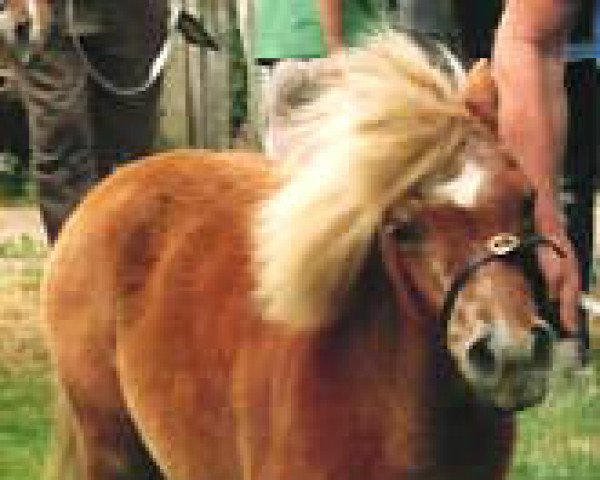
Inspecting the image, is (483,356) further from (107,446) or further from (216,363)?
(107,446)

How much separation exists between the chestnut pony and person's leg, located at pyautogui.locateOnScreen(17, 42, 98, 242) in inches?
102

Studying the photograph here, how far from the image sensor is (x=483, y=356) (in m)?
3.50

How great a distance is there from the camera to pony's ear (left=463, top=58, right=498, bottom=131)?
3.91m

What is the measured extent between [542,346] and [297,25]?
8.86 ft

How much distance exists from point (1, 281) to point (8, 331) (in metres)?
1.49

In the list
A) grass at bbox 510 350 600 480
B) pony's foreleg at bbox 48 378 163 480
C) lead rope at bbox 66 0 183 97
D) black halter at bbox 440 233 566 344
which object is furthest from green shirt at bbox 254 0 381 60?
black halter at bbox 440 233 566 344

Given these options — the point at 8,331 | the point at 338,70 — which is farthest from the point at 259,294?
the point at 8,331

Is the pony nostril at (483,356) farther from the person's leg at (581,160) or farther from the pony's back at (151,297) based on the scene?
the person's leg at (581,160)

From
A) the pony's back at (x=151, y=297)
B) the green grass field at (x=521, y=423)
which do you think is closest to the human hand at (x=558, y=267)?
the pony's back at (x=151, y=297)

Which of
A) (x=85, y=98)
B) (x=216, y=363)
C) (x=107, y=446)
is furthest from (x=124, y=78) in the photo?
(x=216, y=363)

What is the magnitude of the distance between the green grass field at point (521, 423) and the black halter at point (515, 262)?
2172mm

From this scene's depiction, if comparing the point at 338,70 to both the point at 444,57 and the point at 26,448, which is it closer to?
the point at 444,57

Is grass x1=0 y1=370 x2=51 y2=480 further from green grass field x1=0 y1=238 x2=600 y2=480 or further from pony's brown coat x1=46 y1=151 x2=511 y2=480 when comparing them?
pony's brown coat x1=46 y1=151 x2=511 y2=480

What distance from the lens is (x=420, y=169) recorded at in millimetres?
3705
